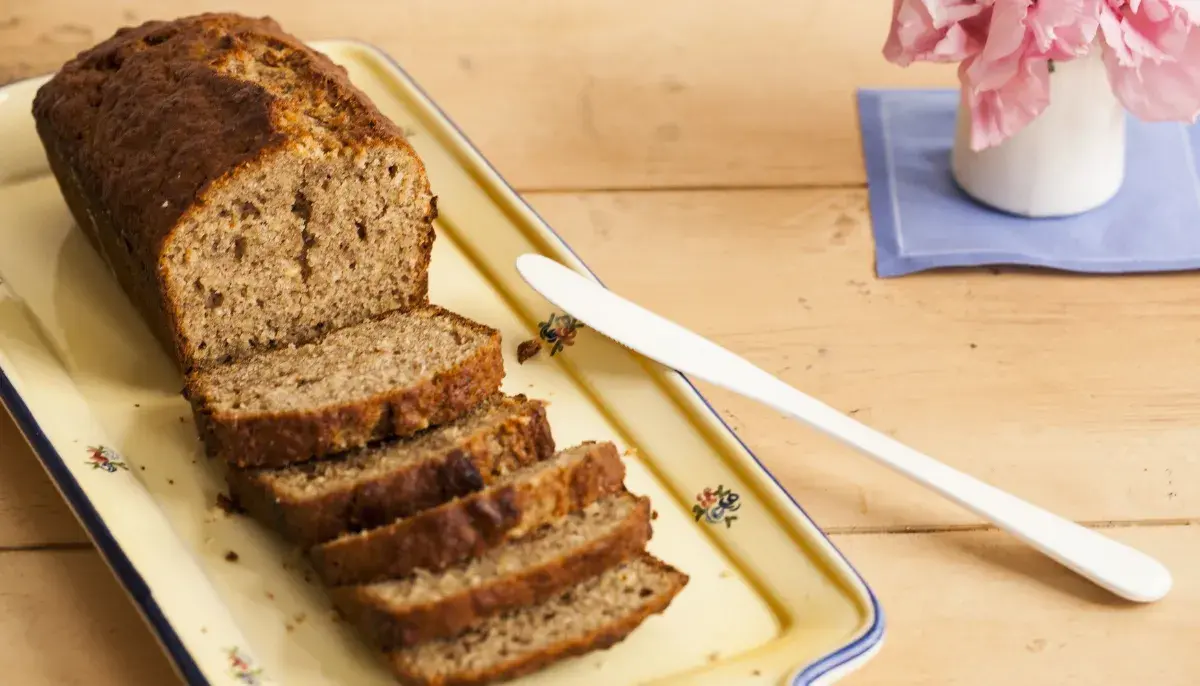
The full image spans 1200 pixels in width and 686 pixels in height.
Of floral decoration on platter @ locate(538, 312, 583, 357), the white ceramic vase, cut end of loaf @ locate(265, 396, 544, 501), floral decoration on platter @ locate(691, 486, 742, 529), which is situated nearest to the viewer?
cut end of loaf @ locate(265, 396, 544, 501)

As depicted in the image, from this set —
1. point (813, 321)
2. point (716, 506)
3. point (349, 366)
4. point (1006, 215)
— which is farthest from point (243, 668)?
point (1006, 215)

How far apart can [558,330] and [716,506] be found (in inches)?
24.2

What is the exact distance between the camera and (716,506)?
252 centimetres

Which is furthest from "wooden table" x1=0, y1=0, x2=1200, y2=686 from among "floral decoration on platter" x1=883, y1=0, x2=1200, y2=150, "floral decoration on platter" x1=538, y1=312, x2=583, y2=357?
"floral decoration on platter" x1=883, y1=0, x2=1200, y2=150

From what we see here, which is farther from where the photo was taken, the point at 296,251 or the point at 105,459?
the point at 296,251

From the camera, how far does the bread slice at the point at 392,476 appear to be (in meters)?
2.33

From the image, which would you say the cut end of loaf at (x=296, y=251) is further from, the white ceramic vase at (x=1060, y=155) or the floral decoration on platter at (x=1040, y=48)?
the white ceramic vase at (x=1060, y=155)

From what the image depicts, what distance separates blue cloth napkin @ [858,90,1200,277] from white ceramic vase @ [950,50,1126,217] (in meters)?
0.04

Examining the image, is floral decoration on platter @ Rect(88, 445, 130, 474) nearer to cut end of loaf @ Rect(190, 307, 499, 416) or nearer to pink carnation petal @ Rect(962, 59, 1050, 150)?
cut end of loaf @ Rect(190, 307, 499, 416)

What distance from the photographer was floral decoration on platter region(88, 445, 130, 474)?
2.54 m

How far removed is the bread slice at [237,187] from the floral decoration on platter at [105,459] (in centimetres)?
25

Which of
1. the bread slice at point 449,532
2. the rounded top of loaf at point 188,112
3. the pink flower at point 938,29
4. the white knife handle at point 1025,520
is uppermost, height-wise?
the rounded top of loaf at point 188,112

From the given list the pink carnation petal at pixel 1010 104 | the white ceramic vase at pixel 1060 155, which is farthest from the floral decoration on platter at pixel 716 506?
the white ceramic vase at pixel 1060 155

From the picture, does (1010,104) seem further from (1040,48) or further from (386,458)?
(386,458)
